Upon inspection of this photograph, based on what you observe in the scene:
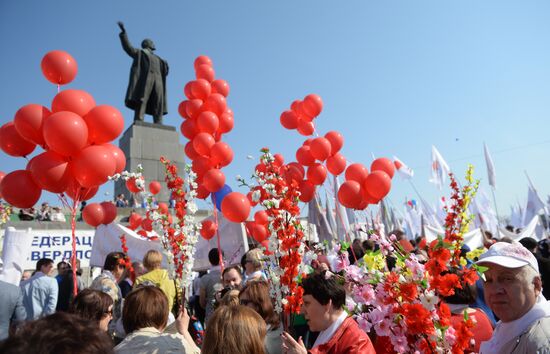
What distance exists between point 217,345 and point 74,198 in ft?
14.1

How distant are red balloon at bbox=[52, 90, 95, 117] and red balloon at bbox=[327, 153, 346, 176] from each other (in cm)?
477

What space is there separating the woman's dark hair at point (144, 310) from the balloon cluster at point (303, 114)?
20.6 feet

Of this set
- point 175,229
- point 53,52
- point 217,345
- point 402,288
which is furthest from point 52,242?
point 402,288

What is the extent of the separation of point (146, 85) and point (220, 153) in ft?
32.6

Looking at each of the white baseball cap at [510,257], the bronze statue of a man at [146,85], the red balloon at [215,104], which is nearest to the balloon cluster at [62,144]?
the red balloon at [215,104]

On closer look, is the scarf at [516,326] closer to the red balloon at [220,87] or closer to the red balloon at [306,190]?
the red balloon at [306,190]

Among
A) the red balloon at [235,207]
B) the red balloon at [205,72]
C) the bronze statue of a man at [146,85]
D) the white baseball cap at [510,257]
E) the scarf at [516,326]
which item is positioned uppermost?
the bronze statue of a man at [146,85]

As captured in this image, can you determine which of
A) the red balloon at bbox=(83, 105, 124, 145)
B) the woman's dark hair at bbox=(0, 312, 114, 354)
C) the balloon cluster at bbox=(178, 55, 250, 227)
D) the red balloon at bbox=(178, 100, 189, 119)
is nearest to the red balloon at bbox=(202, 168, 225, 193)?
the balloon cluster at bbox=(178, 55, 250, 227)

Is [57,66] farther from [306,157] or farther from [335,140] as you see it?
[335,140]

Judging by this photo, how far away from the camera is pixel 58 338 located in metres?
0.93

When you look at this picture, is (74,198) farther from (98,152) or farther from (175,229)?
(175,229)

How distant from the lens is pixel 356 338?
7.43 feet

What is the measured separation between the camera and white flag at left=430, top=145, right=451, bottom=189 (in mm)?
12906

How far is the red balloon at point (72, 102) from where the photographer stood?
16.7 feet
